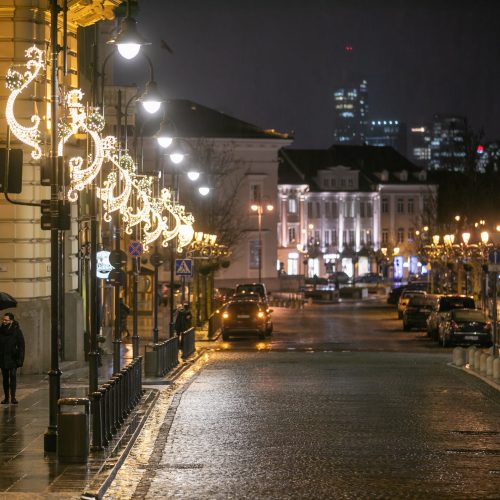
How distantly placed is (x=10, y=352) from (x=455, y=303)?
29.2m

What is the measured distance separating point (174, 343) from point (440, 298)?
62.5ft

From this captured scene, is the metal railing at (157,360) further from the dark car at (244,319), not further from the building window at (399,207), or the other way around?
the building window at (399,207)

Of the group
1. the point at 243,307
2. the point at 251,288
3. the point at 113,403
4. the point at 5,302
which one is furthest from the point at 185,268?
the point at 251,288

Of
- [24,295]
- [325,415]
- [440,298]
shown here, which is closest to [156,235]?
[24,295]

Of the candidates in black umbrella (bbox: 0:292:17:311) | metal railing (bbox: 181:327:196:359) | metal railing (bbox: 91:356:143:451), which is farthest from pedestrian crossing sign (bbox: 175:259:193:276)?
metal railing (bbox: 91:356:143:451)

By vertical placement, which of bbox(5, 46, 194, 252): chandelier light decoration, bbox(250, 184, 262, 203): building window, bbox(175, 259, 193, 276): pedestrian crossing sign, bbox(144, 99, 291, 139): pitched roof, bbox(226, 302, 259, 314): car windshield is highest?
bbox(144, 99, 291, 139): pitched roof

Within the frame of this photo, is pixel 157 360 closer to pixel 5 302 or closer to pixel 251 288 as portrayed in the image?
pixel 5 302

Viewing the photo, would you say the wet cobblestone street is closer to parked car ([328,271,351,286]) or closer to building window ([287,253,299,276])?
parked car ([328,271,351,286])

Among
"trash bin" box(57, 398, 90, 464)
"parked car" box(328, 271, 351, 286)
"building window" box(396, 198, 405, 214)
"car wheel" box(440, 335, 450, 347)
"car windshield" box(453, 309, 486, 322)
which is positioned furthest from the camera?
"building window" box(396, 198, 405, 214)

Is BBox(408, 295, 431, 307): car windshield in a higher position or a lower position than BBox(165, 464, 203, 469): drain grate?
higher

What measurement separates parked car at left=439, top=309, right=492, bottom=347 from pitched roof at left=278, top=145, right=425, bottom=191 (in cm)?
9893

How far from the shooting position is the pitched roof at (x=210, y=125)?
100562mm

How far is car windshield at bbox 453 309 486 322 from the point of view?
43781 mm

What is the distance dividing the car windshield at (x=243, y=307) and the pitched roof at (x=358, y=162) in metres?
93.2
